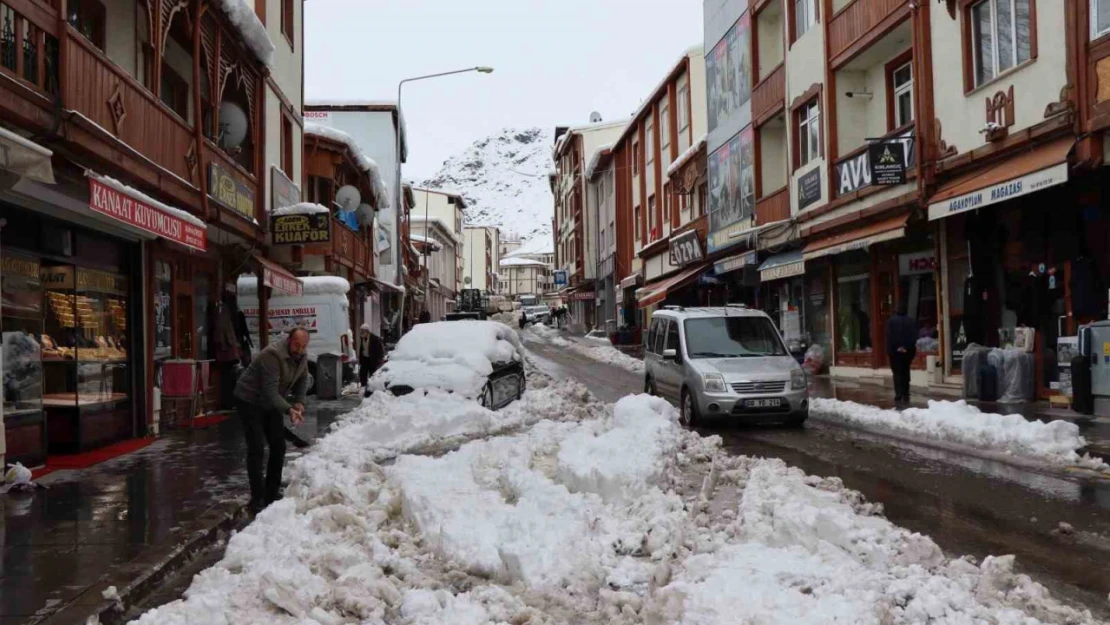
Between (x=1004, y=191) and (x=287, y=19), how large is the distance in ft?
53.0

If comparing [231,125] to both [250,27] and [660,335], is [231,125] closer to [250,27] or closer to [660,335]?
[250,27]

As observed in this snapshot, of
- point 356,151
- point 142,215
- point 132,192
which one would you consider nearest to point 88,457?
point 142,215

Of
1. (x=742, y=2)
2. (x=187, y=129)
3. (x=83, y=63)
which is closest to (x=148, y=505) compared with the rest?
(x=83, y=63)

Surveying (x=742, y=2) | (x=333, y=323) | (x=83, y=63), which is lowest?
(x=333, y=323)

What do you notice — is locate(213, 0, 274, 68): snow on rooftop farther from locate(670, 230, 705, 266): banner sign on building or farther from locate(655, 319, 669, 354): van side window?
locate(670, 230, 705, 266): banner sign on building

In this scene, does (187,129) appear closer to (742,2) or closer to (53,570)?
(53,570)

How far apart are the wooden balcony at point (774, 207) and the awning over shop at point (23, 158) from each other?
1964 cm

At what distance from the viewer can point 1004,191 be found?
13617 mm

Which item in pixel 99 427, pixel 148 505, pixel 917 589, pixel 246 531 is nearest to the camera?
pixel 917 589

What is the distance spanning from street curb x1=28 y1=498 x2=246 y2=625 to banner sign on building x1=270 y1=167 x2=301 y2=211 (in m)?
12.7

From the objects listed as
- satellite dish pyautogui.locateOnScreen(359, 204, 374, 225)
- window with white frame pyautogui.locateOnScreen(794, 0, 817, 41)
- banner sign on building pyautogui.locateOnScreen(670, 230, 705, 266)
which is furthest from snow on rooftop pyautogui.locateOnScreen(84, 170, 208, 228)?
satellite dish pyautogui.locateOnScreen(359, 204, 374, 225)

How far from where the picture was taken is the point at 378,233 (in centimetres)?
4075

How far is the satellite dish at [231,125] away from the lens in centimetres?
1681

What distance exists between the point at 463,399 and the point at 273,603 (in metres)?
9.42
